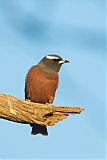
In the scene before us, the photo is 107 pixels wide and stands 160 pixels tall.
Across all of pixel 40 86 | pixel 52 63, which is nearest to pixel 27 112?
pixel 40 86

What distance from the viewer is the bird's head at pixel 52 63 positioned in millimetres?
8180

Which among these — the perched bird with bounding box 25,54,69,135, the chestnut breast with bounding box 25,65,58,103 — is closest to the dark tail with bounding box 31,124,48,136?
the perched bird with bounding box 25,54,69,135

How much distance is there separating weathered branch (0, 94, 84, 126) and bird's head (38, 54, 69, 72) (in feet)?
→ 7.11

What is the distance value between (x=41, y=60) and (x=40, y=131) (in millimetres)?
1377

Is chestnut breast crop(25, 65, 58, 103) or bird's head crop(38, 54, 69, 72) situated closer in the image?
chestnut breast crop(25, 65, 58, 103)

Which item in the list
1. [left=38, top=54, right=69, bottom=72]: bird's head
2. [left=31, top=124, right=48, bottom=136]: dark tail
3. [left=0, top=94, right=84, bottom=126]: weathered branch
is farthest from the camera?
[left=38, top=54, right=69, bottom=72]: bird's head

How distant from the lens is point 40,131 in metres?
7.87

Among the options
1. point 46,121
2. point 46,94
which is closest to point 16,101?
point 46,121

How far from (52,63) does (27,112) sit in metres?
2.38

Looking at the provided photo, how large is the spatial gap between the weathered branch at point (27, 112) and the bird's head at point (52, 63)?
2.17m

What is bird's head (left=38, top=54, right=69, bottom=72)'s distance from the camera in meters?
8.18

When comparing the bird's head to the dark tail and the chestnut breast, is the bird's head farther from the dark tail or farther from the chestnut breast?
the dark tail

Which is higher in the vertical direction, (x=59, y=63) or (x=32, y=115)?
(x=59, y=63)

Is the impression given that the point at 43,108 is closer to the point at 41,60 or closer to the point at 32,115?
the point at 32,115
